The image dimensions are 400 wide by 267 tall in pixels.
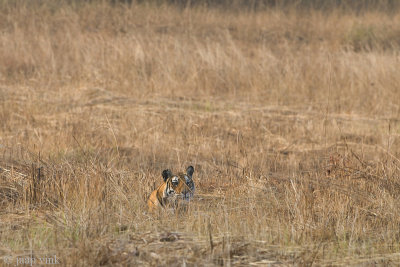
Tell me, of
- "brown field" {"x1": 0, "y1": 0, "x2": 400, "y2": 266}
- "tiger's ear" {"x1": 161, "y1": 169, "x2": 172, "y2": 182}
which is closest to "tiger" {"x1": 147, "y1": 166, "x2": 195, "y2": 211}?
"tiger's ear" {"x1": 161, "y1": 169, "x2": 172, "y2": 182}

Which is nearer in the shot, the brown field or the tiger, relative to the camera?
the brown field

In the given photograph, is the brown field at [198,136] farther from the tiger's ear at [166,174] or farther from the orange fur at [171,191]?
the tiger's ear at [166,174]

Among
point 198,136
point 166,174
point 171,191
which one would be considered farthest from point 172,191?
point 198,136

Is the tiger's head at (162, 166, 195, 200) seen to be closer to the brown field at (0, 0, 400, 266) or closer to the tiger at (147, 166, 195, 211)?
the tiger at (147, 166, 195, 211)

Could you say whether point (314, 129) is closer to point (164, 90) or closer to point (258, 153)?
point (258, 153)

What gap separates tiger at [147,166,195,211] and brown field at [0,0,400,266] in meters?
0.13

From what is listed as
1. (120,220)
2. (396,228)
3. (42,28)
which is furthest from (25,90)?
(396,228)

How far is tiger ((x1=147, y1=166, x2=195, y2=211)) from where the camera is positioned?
4.29 metres

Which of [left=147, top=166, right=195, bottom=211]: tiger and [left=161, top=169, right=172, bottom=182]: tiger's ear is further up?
[left=161, top=169, right=172, bottom=182]: tiger's ear

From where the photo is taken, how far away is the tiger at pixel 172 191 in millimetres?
4289

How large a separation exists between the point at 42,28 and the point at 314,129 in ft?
29.2

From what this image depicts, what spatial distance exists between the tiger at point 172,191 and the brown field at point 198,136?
129 millimetres

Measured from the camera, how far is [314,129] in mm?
9250

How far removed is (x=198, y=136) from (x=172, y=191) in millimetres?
4331
